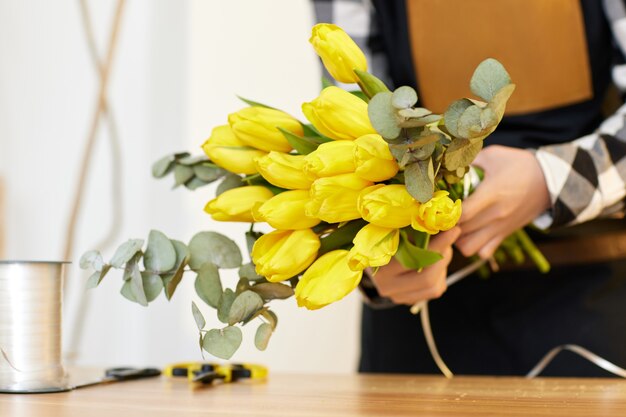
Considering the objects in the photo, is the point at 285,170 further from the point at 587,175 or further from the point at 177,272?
the point at 587,175

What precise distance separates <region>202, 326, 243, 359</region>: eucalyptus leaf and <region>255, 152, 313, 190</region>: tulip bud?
10 centimetres

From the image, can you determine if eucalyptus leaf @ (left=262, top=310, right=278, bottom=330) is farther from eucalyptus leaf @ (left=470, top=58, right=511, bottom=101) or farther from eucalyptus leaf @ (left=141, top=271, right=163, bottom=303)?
eucalyptus leaf @ (left=470, top=58, right=511, bottom=101)

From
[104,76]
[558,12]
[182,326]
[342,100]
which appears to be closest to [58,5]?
[104,76]

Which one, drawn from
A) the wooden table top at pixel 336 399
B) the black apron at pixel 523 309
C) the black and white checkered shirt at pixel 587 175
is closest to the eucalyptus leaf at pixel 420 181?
the wooden table top at pixel 336 399

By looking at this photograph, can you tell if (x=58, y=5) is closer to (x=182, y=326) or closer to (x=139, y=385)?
(x=182, y=326)

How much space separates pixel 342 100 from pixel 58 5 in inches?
61.6

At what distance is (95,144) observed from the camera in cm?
177

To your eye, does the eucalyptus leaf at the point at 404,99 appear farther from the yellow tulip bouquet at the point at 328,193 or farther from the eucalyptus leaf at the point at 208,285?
the eucalyptus leaf at the point at 208,285

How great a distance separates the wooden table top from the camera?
0.42m

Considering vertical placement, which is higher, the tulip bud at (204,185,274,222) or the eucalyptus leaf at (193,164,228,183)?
the eucalyptus leaf at (193,164,228,183)

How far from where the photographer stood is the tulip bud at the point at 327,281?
420mm

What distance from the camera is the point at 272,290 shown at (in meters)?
0.50

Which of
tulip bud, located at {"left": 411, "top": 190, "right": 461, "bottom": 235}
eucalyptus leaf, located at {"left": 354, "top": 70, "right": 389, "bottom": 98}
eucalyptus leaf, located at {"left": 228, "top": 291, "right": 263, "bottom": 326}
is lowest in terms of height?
eucalyptus leaf, located at {"left": 228, "top": 291, "right": 263, "bottom": 326}

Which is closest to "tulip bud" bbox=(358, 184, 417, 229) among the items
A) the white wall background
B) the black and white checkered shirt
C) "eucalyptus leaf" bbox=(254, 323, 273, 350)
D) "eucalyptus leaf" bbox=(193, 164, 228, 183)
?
"eucalyptus leaf" bbox=(254, 323, 273, 350)
